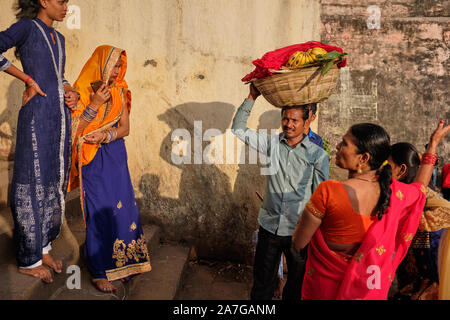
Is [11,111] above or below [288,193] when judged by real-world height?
above

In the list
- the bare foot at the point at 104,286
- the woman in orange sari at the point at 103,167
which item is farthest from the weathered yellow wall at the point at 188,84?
the bare foot at the point at 104,286

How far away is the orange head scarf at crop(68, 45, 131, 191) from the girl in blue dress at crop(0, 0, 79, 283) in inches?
5.2

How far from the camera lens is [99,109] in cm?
313

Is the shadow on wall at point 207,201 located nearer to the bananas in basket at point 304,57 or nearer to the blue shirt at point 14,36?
the bananas in basket at point 304,57

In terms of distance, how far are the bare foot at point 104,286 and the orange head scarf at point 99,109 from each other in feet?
2.92

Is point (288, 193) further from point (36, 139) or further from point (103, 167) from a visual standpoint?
point (36, 139)

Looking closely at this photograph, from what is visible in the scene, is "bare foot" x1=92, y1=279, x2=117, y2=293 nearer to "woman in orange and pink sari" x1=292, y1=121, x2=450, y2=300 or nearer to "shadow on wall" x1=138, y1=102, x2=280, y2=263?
"shadow on wall" x1=138, y1=102, x2=280, y2=263

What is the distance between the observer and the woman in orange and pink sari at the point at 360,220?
196cm

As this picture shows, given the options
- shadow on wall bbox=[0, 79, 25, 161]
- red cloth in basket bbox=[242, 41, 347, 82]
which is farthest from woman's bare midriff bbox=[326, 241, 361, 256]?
shadow on wall bbox=[0, 79, 25, 161]

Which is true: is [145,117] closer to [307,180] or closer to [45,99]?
[45,99]

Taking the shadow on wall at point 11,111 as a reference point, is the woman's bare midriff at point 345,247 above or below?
below

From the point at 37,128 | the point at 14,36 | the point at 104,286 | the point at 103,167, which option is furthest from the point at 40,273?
the point at 14,36

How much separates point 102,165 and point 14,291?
1.16 meters

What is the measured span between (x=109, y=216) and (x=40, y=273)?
69 cm
